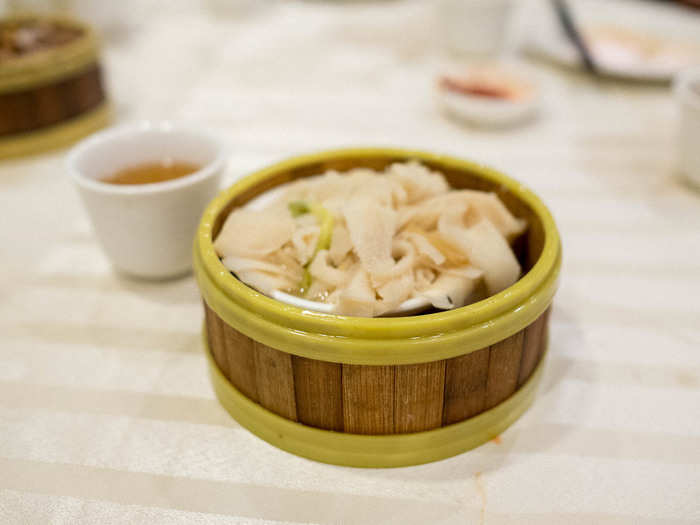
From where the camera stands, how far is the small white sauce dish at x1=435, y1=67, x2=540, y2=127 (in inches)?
86.5

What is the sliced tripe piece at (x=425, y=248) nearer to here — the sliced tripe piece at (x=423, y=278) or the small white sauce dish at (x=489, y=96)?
the sliced tripe piece at (x=423, y=278)

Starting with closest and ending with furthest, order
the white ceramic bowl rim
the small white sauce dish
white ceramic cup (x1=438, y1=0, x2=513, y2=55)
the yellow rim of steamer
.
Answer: the yellow rim of steamer
the white ceramic bowl rim
the small white sauce dish
white ceramic cup (x1=438, y1=0, x2=513, y2=55)

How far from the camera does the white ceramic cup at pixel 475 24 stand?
105 inches

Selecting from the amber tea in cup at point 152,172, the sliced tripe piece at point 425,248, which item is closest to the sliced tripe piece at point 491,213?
the sliced tripe piece at point 425,248

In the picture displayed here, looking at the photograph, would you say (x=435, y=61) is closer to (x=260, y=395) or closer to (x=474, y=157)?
(x=474, y=157)

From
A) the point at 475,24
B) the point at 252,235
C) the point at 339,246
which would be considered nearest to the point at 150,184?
the point at 252,235

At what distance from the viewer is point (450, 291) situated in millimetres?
1013

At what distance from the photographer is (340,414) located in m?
0.97

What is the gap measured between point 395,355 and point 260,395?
0.85 feet

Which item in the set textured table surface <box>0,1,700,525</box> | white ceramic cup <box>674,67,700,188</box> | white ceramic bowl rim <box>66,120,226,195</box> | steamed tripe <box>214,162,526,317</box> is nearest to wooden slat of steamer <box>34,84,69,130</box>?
textured table surface <box>0,1,700,525</box>

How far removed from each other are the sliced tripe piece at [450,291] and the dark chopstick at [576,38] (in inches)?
73.5

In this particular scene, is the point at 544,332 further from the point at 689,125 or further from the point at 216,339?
the point at 689,125

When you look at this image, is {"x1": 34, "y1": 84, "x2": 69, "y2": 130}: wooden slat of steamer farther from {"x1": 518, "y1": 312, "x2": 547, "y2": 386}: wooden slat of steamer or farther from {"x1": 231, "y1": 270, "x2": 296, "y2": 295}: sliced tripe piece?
{"x1": 518, "y1": 312, "x2": 547, "y2": 386}: wooden slat of steamer

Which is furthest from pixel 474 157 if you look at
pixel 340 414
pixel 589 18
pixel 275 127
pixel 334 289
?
pixel 589 18
